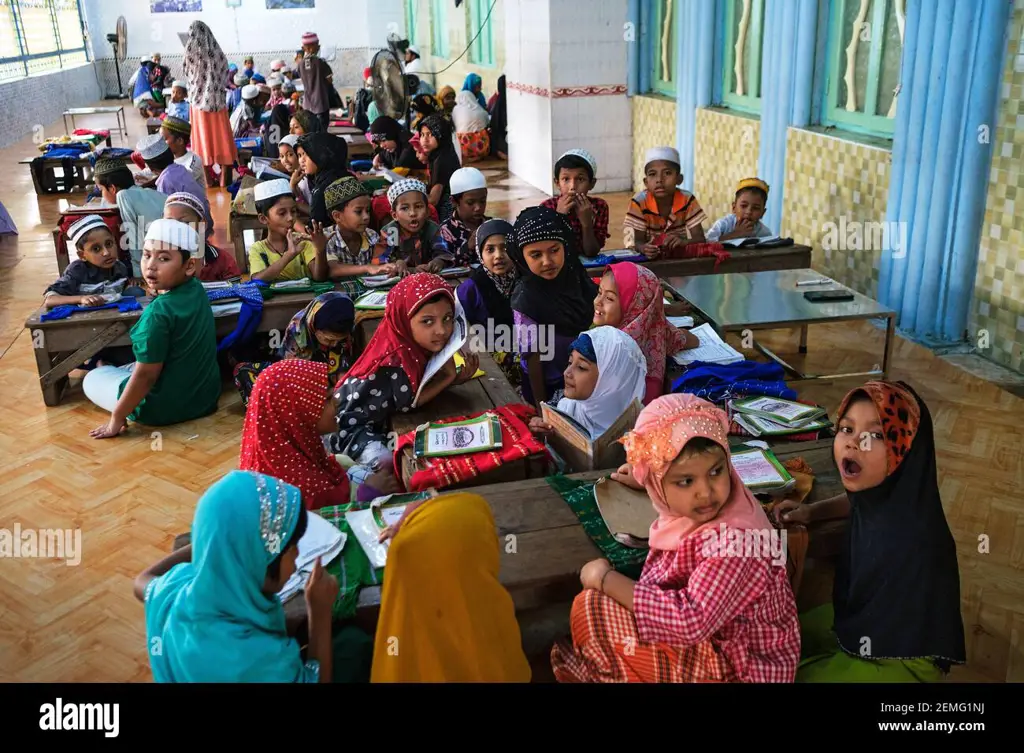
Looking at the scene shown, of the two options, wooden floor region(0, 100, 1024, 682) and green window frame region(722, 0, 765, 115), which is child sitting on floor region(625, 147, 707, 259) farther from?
green window frame region(722, 0, 765, 115)

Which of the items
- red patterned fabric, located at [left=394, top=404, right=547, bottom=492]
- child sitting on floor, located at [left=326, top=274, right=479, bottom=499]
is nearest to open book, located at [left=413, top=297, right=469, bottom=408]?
child sitting on floor, located at [left=326, top=274, right=479, bottom=499]

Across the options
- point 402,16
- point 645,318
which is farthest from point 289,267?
point 402,16

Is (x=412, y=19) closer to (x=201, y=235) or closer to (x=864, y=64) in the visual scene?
(x=864, y=64)

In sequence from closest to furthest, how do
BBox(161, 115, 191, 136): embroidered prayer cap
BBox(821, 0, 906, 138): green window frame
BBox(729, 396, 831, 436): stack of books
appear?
BBox(729, 396, 831, 436): stack of books → BBox(821, 0, 906, 138): green window frame → BBox(161, 115, 191, 136): embroidered prayer cap

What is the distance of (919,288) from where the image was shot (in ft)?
17.7

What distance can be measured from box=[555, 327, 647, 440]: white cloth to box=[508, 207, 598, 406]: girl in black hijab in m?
0.84

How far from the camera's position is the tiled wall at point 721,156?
7.55 meters

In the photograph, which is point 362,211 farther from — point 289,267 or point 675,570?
point 675,570

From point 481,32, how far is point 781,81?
27.4 ft

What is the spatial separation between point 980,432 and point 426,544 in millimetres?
3280

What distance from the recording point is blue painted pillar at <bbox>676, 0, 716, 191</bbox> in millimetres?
8055

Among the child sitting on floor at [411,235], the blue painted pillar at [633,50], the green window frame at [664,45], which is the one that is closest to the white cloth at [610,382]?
the child sitting on floor at [411,235]

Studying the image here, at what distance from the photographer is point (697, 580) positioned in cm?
201

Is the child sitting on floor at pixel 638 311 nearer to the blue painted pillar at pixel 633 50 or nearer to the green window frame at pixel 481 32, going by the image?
the blue painted pillar at pixel 633 50
